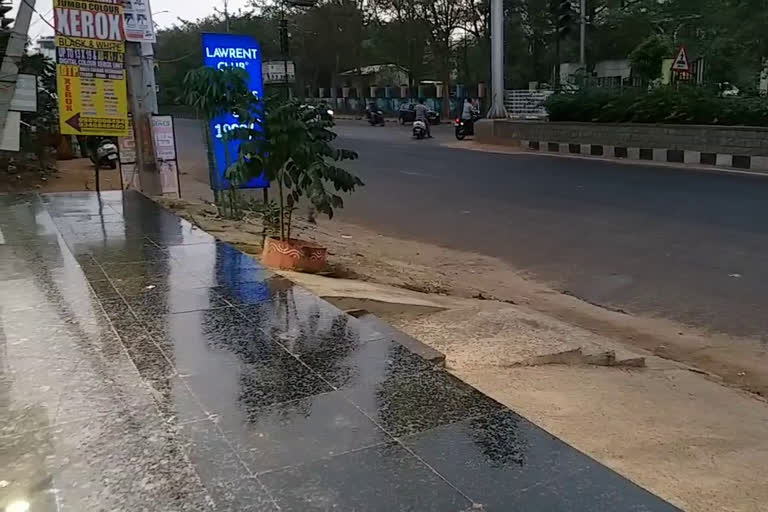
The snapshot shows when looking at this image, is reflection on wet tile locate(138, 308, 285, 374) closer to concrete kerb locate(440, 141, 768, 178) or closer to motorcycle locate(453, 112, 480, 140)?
concrete kerb locate(440, 141, 768, 178)

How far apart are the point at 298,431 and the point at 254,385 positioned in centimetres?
53

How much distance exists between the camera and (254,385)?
319 cm

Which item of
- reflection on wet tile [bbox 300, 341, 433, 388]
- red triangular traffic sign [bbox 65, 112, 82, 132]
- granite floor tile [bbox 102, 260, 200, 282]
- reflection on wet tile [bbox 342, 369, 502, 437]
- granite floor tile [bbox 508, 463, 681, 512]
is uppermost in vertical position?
red triangular traffic sign [bbox 65, 112, 82, 132]

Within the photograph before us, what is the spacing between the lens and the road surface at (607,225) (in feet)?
20.8

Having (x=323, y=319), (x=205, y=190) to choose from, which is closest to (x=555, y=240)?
(x=323, y=319)

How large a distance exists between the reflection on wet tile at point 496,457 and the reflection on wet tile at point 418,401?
Answer: 0.24 feet

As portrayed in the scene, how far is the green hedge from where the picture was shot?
15.6 meters

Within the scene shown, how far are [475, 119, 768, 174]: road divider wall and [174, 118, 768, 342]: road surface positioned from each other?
1.37 m

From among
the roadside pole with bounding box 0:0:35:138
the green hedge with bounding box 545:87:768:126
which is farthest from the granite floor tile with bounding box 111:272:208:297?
the green hedge with bounding box 545:87:768:126

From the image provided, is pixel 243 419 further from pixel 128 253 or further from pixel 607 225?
pixel 607 225

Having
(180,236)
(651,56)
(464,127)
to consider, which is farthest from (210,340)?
(464,127)

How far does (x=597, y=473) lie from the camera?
2381 millimetres

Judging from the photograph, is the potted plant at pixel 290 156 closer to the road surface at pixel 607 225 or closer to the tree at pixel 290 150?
the tree at pixel 290 150

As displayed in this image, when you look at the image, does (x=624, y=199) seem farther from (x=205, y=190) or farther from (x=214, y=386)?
(x=214, y=386)
